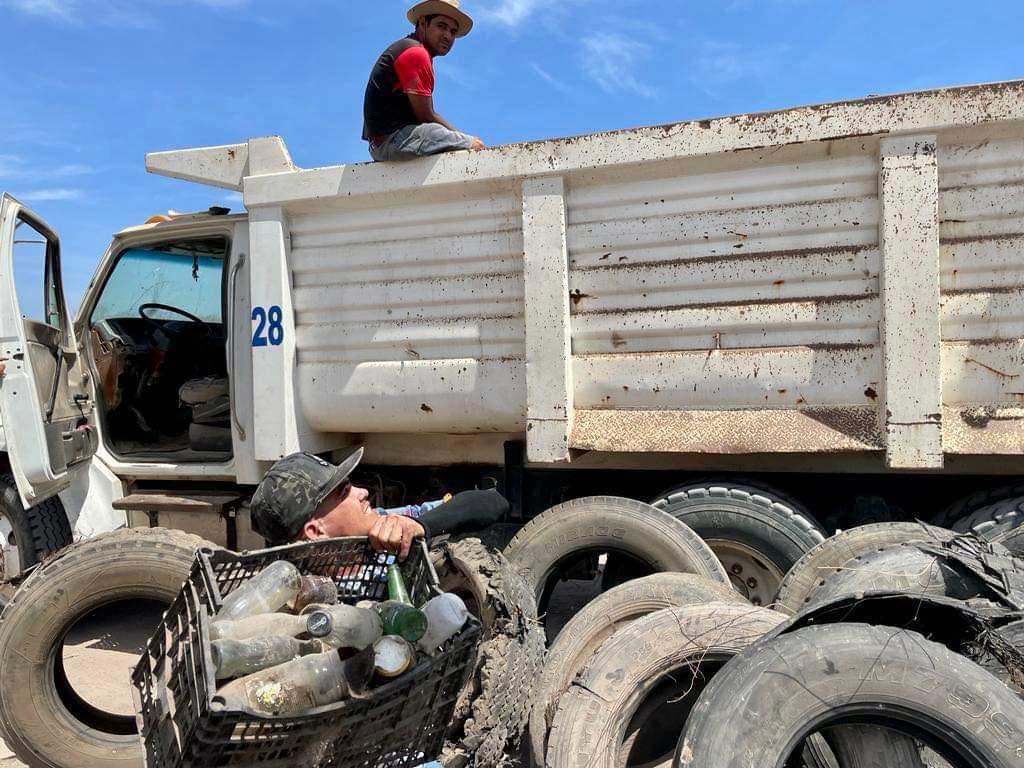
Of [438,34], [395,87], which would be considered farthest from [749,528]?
[438,34]

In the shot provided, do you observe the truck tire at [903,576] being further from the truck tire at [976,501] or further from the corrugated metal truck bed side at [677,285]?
the truck tire at [976,501]

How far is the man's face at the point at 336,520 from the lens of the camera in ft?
9.43

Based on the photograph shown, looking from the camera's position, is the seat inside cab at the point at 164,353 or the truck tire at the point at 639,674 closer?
the truck tire at the point at 639,674

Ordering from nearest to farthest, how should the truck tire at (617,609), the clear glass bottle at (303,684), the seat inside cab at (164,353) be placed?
the clear glass bottle at (303,684)
the truck tire at (617,609)
the seat inside cab at (164,353)

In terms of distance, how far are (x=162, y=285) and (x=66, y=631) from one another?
2507 millimetres

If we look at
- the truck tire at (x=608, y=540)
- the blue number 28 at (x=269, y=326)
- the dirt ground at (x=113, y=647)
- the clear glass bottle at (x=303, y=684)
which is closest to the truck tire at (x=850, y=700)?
the clear glass bottle at (x=303, y=684)

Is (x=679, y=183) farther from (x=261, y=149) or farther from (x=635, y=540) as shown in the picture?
(x=261, y=149)

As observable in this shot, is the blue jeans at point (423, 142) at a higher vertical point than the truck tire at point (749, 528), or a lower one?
higher

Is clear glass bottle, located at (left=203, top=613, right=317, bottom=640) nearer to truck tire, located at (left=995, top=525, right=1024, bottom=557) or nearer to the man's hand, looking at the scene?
the man's hand

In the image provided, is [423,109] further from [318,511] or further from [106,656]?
[106,656]

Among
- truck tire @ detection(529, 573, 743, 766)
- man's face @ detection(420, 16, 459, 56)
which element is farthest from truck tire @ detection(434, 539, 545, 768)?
man's face @ detection(420, 16, 459, 56)

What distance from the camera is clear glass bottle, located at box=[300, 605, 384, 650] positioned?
2.03 metres

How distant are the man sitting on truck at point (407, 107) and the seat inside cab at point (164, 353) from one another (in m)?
1.19

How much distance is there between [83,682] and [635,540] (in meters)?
2.83
